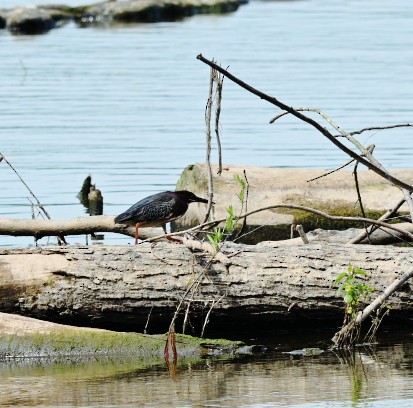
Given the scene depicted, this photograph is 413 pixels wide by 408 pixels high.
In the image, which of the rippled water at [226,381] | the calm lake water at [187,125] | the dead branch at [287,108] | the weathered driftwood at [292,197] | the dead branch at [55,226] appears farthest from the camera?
the weathered driftwood at [292,197]

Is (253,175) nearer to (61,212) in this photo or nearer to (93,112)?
(61,212)

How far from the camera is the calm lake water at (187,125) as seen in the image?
7.84 metres

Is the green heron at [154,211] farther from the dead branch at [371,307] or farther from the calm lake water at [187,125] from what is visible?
the dead branch at [371,307]

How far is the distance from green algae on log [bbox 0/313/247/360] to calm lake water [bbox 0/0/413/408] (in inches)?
5.4

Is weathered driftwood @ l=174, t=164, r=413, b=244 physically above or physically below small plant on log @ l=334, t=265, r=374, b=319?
above

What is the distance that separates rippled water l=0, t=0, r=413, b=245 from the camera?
57.4 ft

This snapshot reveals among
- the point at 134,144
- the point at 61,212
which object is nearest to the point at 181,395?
the point at 61,212

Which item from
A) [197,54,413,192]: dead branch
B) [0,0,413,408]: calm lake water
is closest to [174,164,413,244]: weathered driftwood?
[0,0,413,408]: calm lake water

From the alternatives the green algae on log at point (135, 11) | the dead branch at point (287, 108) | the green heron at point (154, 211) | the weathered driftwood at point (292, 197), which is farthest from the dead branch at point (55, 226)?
the green algae on log at point (135, 11)

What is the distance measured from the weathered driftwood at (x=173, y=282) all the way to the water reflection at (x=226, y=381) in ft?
1.49

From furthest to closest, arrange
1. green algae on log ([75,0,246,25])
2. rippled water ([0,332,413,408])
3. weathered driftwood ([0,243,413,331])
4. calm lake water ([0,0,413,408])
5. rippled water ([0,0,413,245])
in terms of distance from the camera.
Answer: green algae on log ([75,0,246,25]), rippled water ([0,0,413,245]), weathered driftwood ([0,243,413,331]), calm lake water ([0,0,413,408]), rippled water ([0,332,413,408])

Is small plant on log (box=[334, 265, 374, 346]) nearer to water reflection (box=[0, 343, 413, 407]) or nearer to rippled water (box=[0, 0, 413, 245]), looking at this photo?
water reflection (box=[0, 343, 413, 407])

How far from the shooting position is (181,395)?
7.60m

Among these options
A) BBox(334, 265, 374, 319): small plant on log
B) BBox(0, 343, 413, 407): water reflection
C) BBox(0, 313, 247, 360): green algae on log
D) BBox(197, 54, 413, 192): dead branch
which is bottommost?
BBox(0, 343, 413, 407): water reflection
